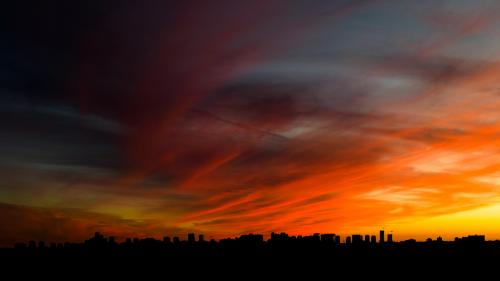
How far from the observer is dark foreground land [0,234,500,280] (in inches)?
2046

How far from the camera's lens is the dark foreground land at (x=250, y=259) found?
52.0 m

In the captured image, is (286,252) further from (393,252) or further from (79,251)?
(79,251)

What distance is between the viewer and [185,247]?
53.0m

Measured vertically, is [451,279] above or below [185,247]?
below

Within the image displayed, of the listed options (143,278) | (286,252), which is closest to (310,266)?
(286,252)

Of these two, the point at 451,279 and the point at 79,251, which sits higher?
the point at 79,251

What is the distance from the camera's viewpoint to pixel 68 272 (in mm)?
52062

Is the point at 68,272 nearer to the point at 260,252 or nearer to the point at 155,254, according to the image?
the point at 155,254

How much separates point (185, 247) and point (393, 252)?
62.7 ft

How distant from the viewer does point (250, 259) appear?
174 feet

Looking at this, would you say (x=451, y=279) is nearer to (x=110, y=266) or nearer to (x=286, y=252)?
(x=286, y=252)

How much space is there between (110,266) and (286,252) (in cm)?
1613

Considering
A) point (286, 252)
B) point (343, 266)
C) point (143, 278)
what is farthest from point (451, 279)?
point (143, 278)

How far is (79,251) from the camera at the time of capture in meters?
53.0
